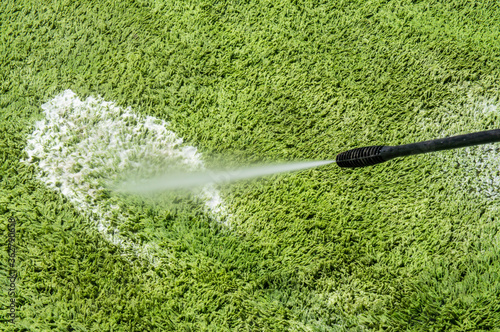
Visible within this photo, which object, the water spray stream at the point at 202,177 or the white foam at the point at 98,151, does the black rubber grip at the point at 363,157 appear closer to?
the water spray stream at the point at 202,177

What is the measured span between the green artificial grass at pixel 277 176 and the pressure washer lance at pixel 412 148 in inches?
29.8

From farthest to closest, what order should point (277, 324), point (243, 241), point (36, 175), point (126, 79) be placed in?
point (126, 79), point (36, 175), point (243, 241), point (277, 324)

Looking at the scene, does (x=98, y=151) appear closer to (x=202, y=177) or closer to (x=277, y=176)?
(x=202, y=177)

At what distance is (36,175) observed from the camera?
2.79 meters

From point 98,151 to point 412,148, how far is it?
2177 millimetres

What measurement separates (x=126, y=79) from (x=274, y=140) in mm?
1264

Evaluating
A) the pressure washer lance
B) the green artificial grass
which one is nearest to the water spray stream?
the green artificial grass

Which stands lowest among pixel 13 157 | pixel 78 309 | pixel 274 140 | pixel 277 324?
pixel 277 324

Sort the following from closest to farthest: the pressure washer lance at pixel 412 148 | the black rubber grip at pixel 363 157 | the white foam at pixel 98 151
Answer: the pressure washer lance at pixel 412 148 → the black rubber grip at pixel 363 157 → the white foam at pixel 98 151

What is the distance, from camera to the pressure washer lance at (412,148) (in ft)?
4.09

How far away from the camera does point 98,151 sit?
9.29 feet

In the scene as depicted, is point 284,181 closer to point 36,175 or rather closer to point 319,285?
point 319,285

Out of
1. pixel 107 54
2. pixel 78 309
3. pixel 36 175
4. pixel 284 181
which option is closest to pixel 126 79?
pixel 107 54

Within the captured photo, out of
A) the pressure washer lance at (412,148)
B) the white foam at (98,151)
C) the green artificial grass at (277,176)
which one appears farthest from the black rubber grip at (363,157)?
the white foam at (98,151)
